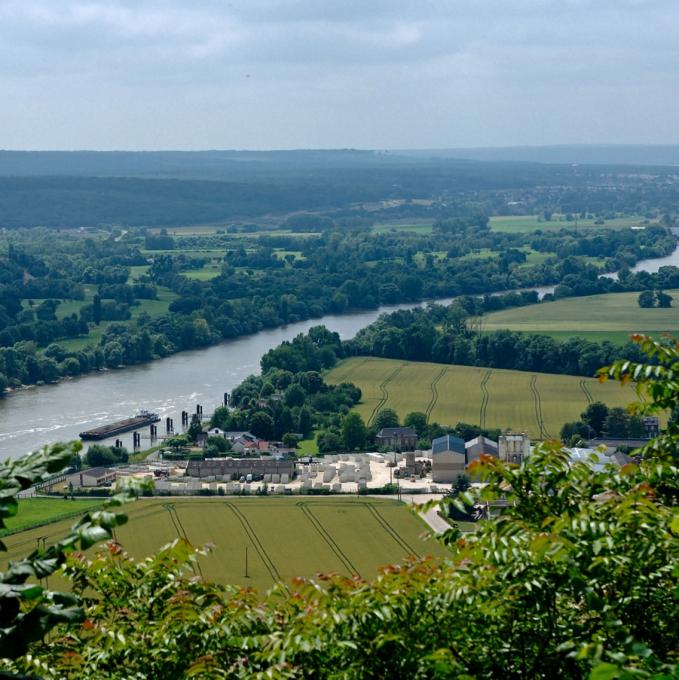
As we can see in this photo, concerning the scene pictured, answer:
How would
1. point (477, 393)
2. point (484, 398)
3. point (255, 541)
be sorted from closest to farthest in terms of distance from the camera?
point (255, 541), point (484, 398), point (477, 393)

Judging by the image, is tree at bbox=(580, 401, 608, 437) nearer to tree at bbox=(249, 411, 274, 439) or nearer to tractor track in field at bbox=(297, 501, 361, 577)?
tree at bbox=(249, 411, 274, 439)

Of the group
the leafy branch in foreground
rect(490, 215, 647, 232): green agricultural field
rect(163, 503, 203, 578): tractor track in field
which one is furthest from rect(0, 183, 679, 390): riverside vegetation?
the leafy branch in foreground

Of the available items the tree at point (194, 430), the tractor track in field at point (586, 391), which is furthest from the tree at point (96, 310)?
the tractor track in field at point (586, 391)

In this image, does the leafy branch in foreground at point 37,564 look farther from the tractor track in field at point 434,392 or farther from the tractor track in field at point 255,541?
the tractor track in field at point 434,392

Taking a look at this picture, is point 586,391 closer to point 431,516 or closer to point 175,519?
point 431,516

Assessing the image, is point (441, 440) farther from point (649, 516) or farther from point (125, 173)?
point (125, 173)

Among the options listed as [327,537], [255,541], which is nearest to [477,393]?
[327,537]
